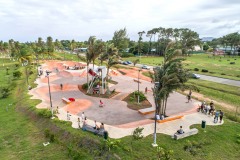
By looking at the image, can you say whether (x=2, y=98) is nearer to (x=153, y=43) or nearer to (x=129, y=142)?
(x=129, y=142)

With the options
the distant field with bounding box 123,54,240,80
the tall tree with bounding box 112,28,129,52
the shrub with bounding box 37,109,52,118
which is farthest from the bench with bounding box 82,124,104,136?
the tall tree with bounding box 112,28,129,52

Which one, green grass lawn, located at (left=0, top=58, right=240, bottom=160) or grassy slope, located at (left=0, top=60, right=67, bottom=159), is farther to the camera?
grassy slope, located at (left=0, top=60, right=67, bottom=159)

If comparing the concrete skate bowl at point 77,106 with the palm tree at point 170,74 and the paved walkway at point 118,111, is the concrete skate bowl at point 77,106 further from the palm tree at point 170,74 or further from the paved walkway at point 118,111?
the palm tree at point 170,74

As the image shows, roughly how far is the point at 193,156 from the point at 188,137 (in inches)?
107

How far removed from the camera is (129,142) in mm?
18500

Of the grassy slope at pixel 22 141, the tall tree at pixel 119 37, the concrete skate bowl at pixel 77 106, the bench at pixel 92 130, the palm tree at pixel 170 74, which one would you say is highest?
the tall tree at pixel 119 37

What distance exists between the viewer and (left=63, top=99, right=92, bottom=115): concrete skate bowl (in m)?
27.1

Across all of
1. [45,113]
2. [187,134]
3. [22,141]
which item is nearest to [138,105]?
[187,134]

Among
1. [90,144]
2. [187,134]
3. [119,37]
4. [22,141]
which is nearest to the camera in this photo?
[90,144]

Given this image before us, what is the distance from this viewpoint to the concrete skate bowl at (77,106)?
27.1 meters

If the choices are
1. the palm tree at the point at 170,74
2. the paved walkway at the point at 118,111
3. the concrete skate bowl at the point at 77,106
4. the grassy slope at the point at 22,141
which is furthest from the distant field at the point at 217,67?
the grassy slope at the point at 22,141

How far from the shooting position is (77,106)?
2870 centimetres

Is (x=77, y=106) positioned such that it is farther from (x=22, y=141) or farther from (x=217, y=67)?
(x=217, y=67)

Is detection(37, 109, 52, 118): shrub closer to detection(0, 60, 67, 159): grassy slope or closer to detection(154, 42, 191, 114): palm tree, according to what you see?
detection(0, 60, 67, 159): grassy slope
